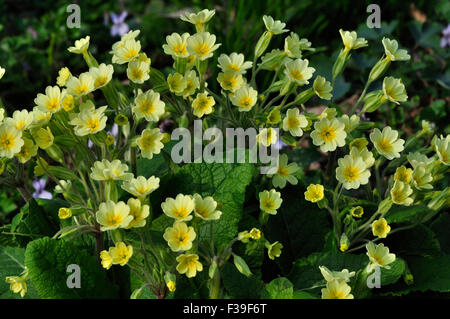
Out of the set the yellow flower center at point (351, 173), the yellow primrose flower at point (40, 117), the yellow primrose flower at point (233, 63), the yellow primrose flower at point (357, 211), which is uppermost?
the yellow primrose flower at point (233, 63)

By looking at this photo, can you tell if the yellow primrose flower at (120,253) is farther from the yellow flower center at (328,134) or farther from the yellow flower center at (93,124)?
the yellow flower center at (328,134)

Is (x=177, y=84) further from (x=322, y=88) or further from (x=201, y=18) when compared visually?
(x=322, y=88)

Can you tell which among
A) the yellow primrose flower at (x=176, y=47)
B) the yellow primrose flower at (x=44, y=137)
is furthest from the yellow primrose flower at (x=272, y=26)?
the yellow primrose flower at (x=44, y=137)

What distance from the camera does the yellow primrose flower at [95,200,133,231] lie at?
53.2 inches

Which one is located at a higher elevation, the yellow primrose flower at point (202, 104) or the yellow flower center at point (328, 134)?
the yellow primrose flower at point (202, 104)

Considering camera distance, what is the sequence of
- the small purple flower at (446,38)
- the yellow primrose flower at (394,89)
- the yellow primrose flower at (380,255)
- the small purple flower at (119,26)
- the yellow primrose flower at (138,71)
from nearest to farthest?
the yellow primrose flower at (380,255)
the yellow primrose flower at (138,71)
the yellow primrose flower at (394,89)
the small purple flower at (446,38)
the small purple flower at (119,26)

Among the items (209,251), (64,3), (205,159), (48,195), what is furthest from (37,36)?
(209,251)

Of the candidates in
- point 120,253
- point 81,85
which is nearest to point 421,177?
point 120,253

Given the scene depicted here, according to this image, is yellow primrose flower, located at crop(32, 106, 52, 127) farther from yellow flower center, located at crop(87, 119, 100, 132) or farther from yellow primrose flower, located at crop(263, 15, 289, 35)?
yellow primrose flower, located at crop(263, 15, 289, 35)

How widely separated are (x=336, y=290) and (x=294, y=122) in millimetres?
507

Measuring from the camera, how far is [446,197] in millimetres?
1616

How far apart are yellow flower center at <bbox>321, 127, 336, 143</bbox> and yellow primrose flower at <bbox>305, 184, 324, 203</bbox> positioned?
0.45 ft

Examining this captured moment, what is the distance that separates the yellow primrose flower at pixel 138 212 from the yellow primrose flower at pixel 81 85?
0.35 m

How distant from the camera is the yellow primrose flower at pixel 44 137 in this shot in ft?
4.90
